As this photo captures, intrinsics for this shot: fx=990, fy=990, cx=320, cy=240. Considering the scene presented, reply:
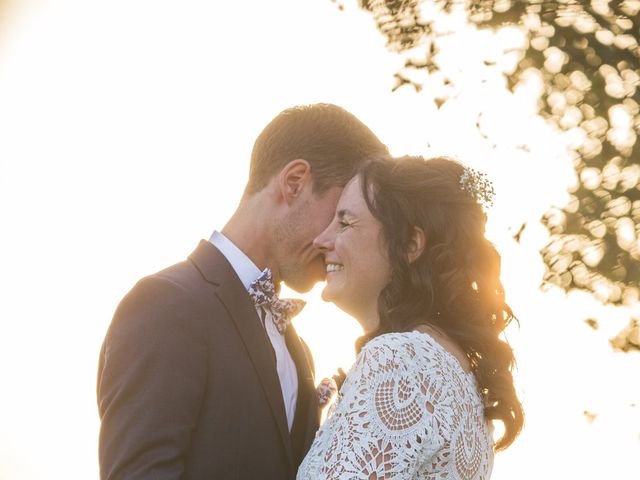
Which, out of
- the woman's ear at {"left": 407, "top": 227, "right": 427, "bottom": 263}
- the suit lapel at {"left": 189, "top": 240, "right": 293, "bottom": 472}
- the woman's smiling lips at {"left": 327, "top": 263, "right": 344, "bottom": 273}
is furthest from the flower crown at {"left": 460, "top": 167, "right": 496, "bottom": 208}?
the suit lapel at {"left": 189, "top": 240, "right": 293, "bottom": 472}

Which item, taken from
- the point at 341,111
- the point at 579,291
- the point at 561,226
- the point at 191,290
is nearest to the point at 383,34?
the point at 341,111

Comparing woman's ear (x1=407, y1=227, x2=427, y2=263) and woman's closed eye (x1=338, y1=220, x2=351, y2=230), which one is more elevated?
woman's closed eye (x1=338, y1=220, x2=351, y2=230)

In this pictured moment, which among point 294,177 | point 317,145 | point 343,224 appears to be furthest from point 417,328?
point 317,145

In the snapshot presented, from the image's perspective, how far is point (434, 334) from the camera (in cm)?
411

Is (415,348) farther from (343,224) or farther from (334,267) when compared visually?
(343,224)

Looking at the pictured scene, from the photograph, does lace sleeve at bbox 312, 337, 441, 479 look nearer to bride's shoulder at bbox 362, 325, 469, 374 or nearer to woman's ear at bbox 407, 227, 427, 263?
bride's shoulder at bbox 362, 325, 469, 374

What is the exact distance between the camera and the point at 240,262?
482 centimetres

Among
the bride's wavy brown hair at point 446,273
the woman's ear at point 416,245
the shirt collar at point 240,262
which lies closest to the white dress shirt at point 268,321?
A: the shirt collar at point 240,262

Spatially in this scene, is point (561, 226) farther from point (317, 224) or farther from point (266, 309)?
point (266, 309)

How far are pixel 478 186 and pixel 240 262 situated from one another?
47.4 inches

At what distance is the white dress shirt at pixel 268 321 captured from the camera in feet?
15.5

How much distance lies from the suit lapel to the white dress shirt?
0.14 meters

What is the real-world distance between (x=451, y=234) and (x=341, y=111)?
4.18 feet

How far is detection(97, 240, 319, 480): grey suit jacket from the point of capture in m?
3.88
